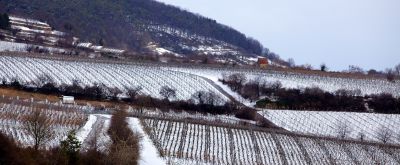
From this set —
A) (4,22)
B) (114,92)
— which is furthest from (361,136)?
(4,22)

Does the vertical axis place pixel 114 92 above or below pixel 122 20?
below

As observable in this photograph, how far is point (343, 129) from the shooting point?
33969 mm

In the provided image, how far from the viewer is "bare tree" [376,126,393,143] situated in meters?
32.7

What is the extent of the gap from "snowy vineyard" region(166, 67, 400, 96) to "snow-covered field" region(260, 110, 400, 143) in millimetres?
6812

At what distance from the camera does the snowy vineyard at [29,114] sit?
22.3 metres

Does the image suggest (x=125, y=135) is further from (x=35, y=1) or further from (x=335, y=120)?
(x=35, y=1)

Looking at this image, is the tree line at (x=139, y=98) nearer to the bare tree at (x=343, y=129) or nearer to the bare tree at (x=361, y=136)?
the bare tree at (x=343, y=129)

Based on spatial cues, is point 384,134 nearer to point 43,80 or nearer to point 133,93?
point 133,93

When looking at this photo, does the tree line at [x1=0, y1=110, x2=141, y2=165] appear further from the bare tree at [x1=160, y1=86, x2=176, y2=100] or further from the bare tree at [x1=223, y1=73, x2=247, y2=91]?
the bare tree at [x1=223, y1=73, x2=247, y2=91]

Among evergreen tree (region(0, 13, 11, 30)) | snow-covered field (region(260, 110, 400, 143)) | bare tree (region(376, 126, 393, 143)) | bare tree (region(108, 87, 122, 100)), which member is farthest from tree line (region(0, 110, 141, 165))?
evergreen tree (region(0, 13, 11, 30))

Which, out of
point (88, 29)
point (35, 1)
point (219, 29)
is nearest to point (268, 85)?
point (88, 29)

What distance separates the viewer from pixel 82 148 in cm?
2022

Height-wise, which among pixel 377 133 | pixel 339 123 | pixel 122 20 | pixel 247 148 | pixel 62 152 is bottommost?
pixel 247 148

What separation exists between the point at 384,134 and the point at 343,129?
7.09ft
